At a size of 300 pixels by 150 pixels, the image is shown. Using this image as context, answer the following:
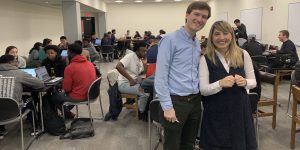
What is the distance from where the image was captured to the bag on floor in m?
3.86

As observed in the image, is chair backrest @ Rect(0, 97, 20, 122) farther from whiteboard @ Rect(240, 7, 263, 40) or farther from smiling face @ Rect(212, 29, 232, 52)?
whiteboard @ Rect(240, 7, 263, 40)

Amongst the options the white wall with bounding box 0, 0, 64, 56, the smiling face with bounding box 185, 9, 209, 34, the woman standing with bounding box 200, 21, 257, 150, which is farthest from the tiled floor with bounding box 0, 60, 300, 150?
the white wall with bounding box 0, 0, 64, 56

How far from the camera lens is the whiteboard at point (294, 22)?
292 inches

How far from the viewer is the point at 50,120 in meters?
3.96

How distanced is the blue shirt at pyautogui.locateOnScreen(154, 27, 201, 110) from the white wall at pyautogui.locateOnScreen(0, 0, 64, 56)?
7.16 metres

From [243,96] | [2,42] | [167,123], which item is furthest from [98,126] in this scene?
[2,42]

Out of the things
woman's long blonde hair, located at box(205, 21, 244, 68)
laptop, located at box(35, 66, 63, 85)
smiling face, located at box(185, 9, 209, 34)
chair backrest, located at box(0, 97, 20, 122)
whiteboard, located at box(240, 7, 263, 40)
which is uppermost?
whiteboard, located at box(240, 7, 263, 40)

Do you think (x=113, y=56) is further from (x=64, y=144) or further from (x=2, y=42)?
(x=64, y=144)

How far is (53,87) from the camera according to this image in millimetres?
4070

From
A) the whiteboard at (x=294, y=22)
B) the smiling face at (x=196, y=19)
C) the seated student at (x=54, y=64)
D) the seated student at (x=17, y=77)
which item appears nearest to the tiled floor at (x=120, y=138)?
the seated student at (x=17, y=77)

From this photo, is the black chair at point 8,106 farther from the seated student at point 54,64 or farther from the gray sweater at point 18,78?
the seated student at point 54,64

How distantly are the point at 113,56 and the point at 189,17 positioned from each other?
11.2 meters

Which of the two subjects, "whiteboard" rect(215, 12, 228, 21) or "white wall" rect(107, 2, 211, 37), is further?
"white wall" rect(107, 2, 211, 37)

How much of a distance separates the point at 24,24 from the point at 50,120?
6.83 meters
